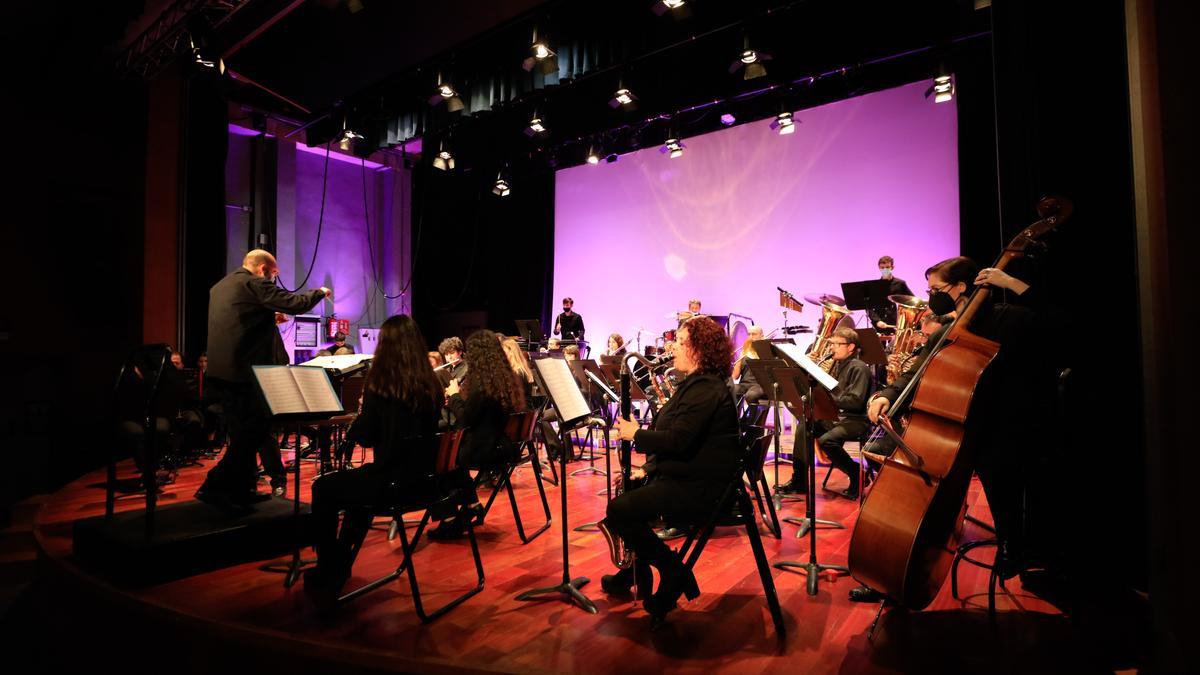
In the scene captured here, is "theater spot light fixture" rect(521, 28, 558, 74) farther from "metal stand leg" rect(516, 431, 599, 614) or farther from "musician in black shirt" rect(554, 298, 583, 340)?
"metal stand leg" rect(516, 431, 599, 614)

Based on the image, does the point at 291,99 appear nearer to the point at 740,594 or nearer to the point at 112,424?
the point at 112,424

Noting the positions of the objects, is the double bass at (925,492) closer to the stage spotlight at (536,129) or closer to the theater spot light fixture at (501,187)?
the stage spotlight at (536,129)

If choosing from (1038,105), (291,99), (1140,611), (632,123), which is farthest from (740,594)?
(291,99)

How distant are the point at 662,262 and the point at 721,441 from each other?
8216mm

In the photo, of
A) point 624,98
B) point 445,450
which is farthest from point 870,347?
point 624,98

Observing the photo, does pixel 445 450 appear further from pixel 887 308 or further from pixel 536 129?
pixel 536 129

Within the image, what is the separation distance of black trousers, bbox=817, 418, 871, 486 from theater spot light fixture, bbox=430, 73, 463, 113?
20.1ft

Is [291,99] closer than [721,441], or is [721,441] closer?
[721,441]

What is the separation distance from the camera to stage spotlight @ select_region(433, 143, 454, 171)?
430 inches

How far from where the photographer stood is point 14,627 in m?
3.24

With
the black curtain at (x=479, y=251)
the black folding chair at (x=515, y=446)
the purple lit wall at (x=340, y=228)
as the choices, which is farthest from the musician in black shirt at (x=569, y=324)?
the black folding chair at (x=515, y=446)

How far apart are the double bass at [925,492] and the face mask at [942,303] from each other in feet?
1.82

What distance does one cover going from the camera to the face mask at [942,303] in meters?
3.17

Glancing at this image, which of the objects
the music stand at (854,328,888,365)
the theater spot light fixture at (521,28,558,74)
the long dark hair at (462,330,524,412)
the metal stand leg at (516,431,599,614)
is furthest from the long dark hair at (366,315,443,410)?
the theater spot light fixture at (521,28,558,74)
